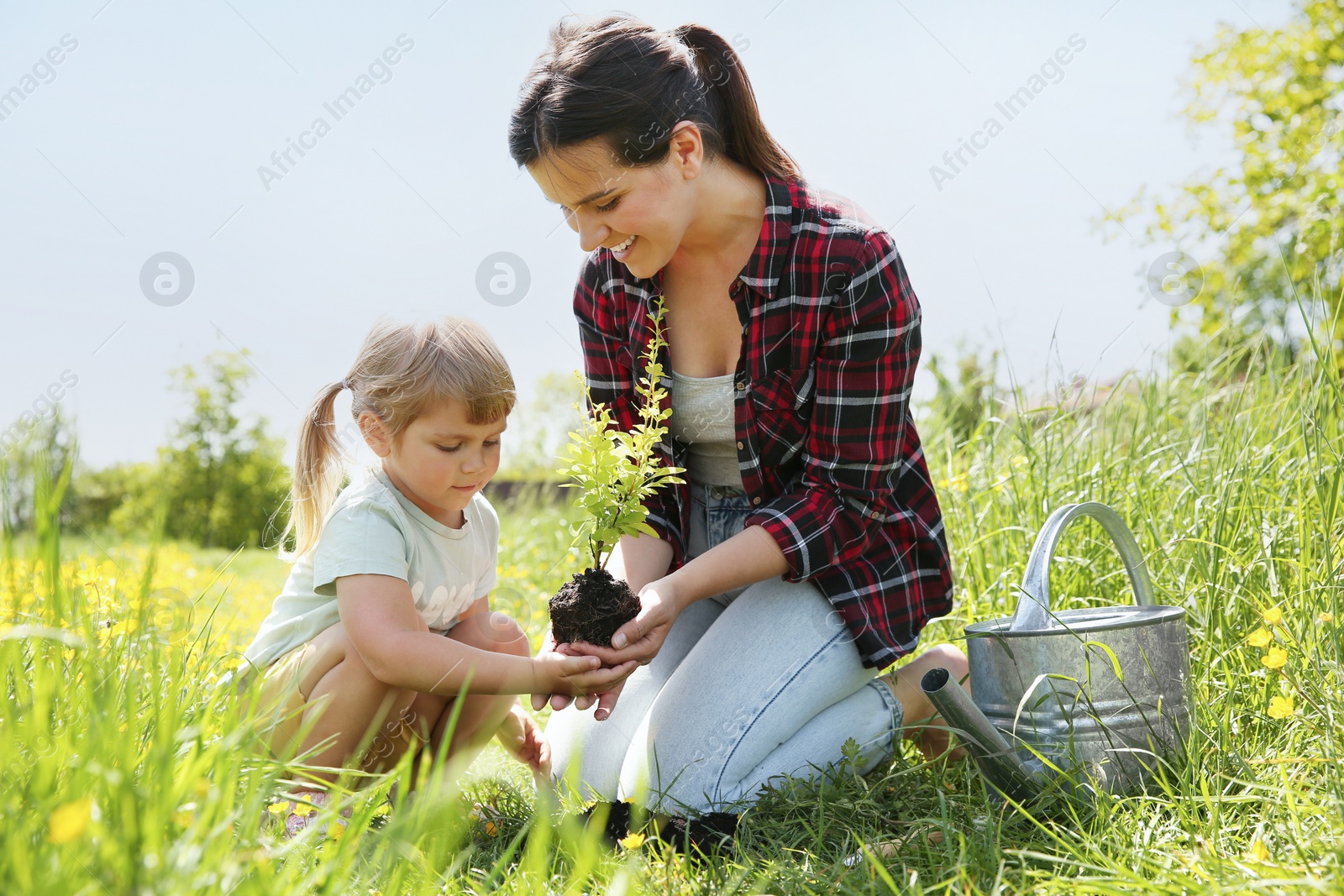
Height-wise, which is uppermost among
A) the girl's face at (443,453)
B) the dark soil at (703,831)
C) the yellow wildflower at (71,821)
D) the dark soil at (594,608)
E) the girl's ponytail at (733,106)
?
the girl's ponytail at (733,106)

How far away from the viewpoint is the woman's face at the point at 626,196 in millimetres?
2107

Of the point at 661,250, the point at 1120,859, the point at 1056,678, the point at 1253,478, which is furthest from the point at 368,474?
the point at 1253,478

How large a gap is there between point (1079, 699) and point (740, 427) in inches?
38.8

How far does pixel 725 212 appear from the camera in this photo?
241 centimetres

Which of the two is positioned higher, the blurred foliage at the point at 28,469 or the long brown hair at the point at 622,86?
the long brown hair at the point at 622,86

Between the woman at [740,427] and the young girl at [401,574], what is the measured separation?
0.94 feet

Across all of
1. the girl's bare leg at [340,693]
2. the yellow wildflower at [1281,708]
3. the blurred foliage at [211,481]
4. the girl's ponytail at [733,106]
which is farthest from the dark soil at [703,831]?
the blurred foliage at [211,481]

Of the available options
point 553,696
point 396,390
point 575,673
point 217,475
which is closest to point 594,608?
point 575,673

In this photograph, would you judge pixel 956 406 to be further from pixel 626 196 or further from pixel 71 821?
pixel 71 821

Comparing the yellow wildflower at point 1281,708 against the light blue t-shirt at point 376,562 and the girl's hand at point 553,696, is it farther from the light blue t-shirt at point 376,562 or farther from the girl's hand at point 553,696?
the light blue t-shirt at point 376,562

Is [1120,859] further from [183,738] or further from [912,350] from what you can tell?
[183,738]

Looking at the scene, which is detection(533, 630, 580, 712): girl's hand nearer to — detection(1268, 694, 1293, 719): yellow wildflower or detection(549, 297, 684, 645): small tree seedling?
detection(549, 297, 684, 645): small tree seedling

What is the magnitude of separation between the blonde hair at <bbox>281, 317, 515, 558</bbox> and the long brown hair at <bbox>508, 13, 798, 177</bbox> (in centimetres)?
45

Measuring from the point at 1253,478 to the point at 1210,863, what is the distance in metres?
1.28
